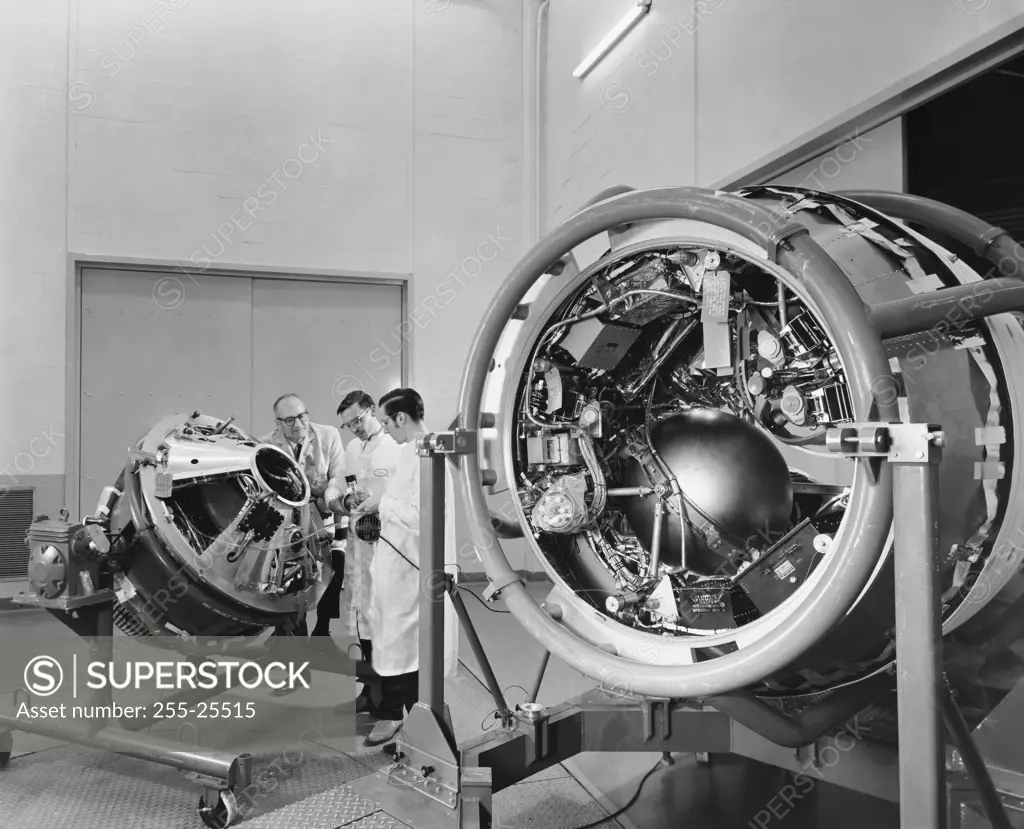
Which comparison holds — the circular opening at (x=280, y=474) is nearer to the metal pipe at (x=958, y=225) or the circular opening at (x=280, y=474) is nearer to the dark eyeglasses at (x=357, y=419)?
the dark eyeglasses at (x=357, y=419)

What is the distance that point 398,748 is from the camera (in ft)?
5.61

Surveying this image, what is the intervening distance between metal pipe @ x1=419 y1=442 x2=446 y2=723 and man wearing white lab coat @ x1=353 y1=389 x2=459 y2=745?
117 cm

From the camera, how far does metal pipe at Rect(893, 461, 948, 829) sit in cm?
100

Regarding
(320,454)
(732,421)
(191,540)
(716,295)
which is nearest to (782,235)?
(716,295)

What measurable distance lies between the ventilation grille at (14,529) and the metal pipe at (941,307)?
5272 mm

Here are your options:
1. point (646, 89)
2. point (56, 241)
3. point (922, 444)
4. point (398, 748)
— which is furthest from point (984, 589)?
point (56, 241)

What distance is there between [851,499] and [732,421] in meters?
0.64

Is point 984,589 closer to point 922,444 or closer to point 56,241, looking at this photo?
point 922,444

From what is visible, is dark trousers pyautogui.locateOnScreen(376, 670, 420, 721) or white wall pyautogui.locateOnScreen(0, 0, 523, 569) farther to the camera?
white wall pyautogui.locateOnScreen(0, 0, 523, 569)

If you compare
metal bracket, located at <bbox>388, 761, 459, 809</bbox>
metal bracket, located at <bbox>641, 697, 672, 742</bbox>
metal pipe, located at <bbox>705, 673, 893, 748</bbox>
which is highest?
metal pipe, located at <bbox>705, 673, 893, 748</bbox>

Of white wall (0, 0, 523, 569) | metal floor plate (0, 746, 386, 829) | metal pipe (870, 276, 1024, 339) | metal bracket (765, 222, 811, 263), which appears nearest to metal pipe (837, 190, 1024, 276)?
metal pipe (870, 276, 1024, 339)

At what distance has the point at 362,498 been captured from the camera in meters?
3.50

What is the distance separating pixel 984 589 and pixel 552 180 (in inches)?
197

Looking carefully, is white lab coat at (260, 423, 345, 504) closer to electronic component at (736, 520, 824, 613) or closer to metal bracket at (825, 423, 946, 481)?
electronic component at (736, 520, 824, 613)
